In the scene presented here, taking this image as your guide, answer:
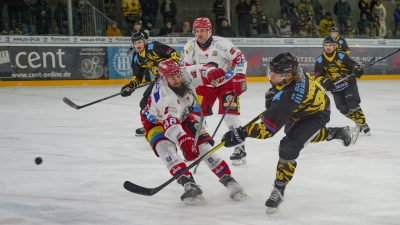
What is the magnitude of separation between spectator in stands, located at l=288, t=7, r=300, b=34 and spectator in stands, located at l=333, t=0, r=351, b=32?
1172 mm

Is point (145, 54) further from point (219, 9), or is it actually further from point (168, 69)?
point (219, 9)

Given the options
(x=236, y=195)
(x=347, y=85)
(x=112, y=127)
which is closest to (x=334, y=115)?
(x=347, y=85)

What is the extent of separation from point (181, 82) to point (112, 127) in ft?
12.5

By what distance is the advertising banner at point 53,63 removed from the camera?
41.1ft

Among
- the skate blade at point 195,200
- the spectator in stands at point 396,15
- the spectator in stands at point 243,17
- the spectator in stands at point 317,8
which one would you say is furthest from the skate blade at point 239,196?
the spectator in stands at point 396,15

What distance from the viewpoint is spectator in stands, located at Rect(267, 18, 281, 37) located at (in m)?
14.8

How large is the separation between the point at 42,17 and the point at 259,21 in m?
5.24

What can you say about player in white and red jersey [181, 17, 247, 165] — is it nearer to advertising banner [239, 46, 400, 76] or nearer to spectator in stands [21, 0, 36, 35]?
spectator in stands [21, 0, 36, 35]

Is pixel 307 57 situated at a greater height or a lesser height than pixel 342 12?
lesser

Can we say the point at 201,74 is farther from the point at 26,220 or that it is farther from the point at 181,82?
the point at 26,220

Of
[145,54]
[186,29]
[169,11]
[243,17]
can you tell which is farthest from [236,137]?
[243,17]

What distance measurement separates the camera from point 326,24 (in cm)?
1549

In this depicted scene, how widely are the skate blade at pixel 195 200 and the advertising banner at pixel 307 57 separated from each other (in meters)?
10.3

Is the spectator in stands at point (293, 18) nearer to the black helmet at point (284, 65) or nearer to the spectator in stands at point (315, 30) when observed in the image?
the spectator in stands at point (315, 30)
